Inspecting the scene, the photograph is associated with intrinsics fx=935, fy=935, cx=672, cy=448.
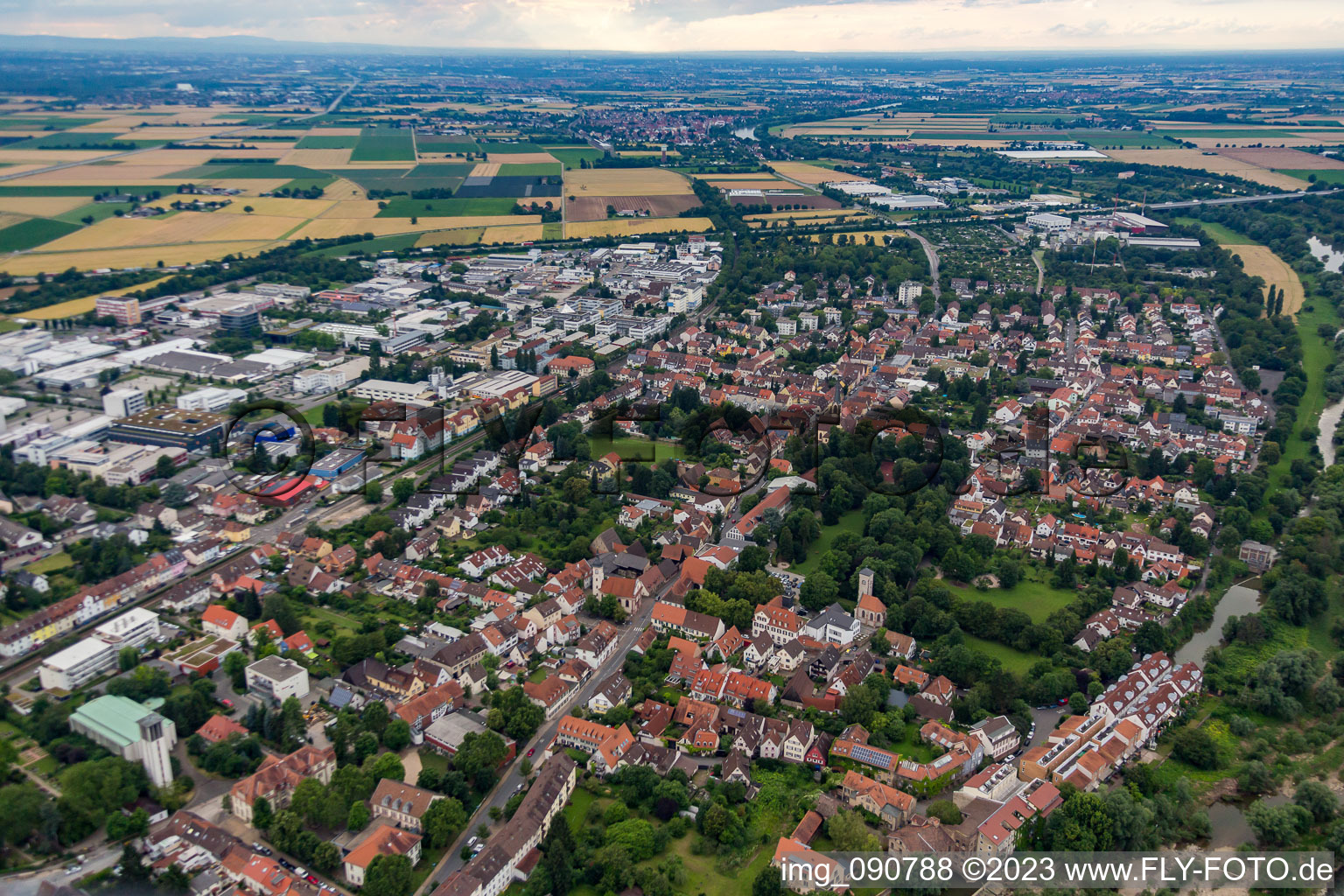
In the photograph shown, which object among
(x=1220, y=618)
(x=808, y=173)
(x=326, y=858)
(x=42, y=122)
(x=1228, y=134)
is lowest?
(x=1220, y=618)

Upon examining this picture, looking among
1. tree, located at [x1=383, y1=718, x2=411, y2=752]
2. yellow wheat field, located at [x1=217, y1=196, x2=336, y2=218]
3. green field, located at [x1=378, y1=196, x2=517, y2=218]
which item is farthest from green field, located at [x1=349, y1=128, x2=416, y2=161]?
tree, located at [x1=383, y1=718, x2=411, y2=752]

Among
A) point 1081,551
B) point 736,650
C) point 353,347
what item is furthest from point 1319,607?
point 353,347

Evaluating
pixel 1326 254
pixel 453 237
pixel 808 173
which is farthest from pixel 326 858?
pixel 808 173

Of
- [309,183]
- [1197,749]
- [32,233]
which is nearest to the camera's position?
[1197,749]

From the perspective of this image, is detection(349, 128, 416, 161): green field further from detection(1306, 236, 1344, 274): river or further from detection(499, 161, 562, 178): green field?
detection(1306, 236, 1344, 274): river

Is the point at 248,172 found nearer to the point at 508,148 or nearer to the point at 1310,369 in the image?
the point at 508,148

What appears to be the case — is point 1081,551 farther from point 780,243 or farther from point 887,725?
point 780,243

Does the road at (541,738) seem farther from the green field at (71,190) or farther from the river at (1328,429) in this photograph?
the green field at (71,190)
